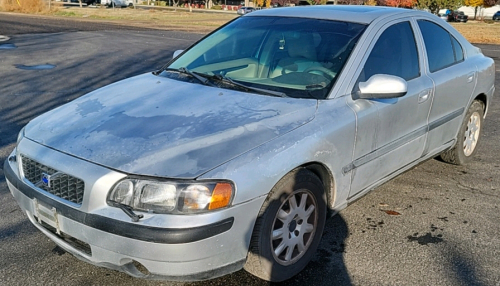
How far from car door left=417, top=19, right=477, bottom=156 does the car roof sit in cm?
32

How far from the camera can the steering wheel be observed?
142 inches

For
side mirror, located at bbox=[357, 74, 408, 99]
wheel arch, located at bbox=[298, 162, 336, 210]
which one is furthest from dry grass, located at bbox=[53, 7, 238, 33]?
wheel arch, located at bbox=[298, 162, 336, 210]

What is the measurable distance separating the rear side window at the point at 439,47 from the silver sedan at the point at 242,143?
0.02 m

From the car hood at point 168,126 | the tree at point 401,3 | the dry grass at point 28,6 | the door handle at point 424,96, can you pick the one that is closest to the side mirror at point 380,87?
the car hood at point 168,126

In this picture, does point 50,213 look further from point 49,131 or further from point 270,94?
point 270,94

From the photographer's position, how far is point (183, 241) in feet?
8.26

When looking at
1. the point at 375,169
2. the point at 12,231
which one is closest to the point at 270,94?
the point at 375,169

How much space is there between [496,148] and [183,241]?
5.02 meters

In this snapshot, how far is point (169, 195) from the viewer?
2.57 meters

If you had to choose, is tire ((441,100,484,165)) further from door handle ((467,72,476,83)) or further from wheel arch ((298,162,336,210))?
wheel arch ((298,162,336,210))

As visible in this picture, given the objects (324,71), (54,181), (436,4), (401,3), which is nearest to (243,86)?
(324,71)

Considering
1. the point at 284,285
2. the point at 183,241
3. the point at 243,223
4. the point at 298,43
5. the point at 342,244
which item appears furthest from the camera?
the point at 298,43

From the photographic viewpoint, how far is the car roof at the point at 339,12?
4.05m

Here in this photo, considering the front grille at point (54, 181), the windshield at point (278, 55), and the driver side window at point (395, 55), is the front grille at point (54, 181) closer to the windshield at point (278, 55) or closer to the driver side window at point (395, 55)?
the windshield at point (278, 55)
